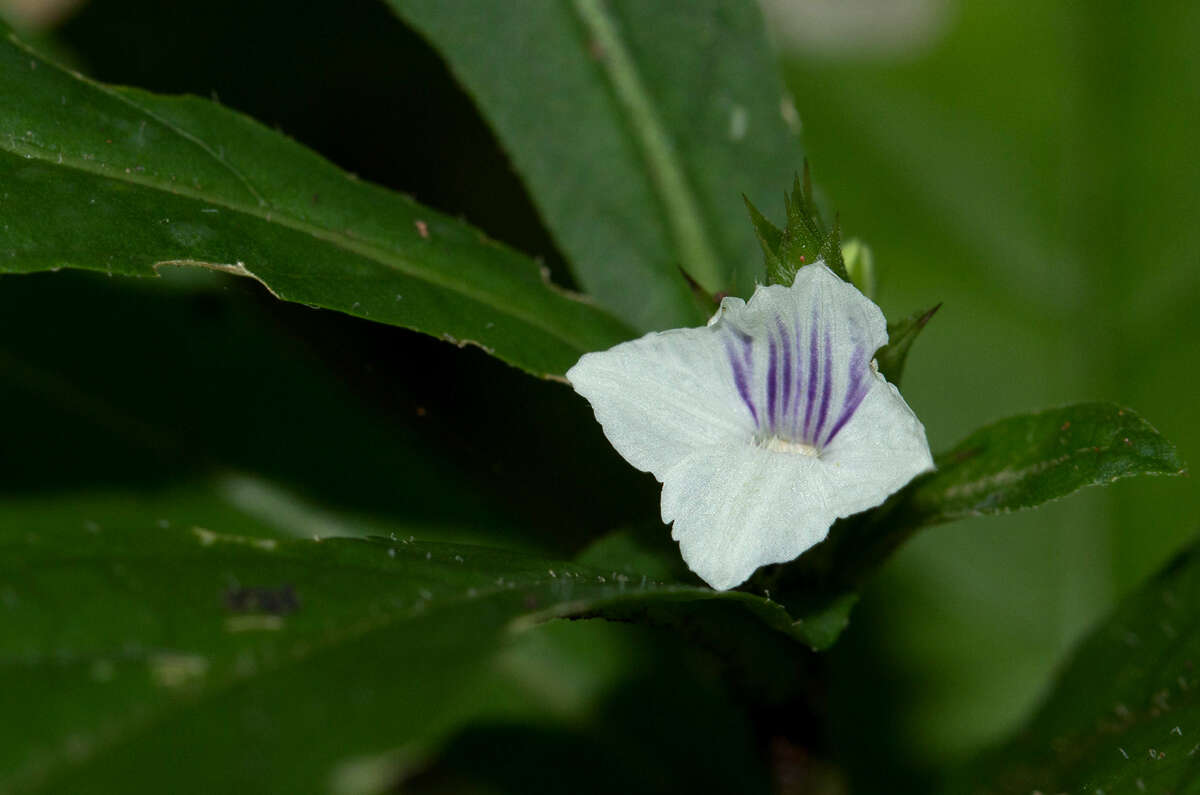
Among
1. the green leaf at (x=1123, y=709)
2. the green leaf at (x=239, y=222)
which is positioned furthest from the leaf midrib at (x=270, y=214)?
the green leaf at (x=1123, y=709)

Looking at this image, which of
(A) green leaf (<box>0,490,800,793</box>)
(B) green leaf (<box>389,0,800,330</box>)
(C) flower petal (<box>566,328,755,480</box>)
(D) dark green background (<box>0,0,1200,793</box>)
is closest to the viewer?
(A) green leaf (<box>0,490,800,793</box>)

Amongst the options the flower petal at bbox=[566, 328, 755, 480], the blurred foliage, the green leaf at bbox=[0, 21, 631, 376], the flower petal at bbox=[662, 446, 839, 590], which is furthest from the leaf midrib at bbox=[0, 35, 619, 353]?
the blurred foliage

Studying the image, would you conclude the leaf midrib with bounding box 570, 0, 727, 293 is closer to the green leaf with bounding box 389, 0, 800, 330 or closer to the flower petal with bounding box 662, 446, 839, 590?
the green leaf with bounding box 389, 0, 800, 330

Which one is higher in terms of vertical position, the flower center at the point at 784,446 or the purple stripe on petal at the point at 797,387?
the purple stripe on petal at the point at 797,387

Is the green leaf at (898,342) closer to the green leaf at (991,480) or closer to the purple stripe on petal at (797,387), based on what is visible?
the purple stripe on petal at (797,387)

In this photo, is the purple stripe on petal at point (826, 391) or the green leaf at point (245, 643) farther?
the purple stripe on petal at point (826, 391)

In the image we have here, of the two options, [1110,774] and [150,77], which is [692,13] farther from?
[150,77]

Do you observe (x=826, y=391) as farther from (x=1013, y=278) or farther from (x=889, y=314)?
(x=1013, y=278)

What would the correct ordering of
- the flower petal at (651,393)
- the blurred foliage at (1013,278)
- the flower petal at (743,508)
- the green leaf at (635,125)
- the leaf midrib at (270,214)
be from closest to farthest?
the flower petal at (743,508) → the flower petal at (651,393) → the leaf midrib at (270,214) → the green leaf at (635,125) → the blurred foliage at (1013,278)
